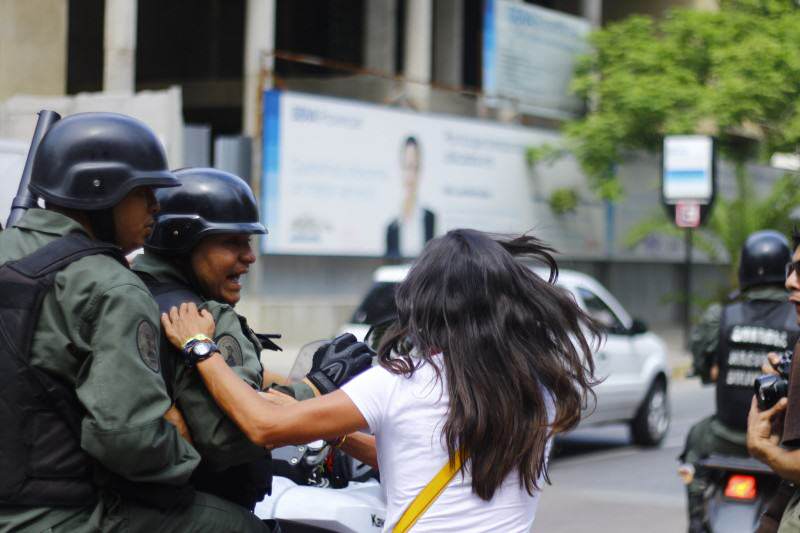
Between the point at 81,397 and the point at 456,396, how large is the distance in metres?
0.78

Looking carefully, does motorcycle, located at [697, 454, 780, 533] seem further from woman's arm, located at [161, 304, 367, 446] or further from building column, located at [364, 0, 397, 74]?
building column, located at [364, 0, 397, 74]

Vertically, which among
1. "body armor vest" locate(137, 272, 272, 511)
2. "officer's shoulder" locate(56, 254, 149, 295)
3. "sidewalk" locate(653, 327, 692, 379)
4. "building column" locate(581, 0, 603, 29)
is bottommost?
"sidewalk" locate(653, 327, 692, 379)

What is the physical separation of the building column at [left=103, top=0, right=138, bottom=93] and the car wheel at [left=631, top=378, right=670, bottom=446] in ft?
31.9

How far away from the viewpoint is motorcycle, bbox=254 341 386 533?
3816 mm

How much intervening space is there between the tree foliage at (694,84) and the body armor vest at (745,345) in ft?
60.0

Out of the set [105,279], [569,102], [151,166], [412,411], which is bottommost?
[412,411]

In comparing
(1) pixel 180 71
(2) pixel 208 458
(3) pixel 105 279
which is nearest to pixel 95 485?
(2) pixel 208 458

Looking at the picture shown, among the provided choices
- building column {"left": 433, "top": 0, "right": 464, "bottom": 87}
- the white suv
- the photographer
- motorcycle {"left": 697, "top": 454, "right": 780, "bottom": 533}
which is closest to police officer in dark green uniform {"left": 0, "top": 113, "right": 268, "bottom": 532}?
the photographer

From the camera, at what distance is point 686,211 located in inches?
826

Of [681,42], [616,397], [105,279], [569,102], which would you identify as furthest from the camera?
[569,102]

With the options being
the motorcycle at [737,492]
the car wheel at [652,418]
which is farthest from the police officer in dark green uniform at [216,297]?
the car wheel at [652,418]

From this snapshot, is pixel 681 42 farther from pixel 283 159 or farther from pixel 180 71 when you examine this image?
pixel 180 71

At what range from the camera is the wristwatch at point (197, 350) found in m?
2.82

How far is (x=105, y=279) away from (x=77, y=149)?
1.17 ft
